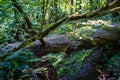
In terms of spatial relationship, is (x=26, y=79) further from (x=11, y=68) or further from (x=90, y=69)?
(x=90, y=69)

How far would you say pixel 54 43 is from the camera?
5809 millimetres

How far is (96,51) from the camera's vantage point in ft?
24.8

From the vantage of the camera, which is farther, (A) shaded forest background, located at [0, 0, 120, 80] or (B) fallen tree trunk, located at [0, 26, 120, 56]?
(B) fallen tree trunk, located at [0, 26, 120, 56]

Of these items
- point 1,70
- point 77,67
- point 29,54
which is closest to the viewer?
point 1,70

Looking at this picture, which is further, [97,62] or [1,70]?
[97,62]

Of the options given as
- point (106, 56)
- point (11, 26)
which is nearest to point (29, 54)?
point (11, 26)

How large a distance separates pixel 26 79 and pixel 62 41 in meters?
1.44

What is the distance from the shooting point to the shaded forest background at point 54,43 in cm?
472

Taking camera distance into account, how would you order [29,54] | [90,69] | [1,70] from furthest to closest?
[90,69]
[29,54]
[1,70]

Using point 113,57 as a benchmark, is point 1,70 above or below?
above

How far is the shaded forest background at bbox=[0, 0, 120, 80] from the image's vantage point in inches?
186

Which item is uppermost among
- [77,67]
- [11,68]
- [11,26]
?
[11,26]

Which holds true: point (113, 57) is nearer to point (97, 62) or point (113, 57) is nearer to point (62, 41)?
point (97, 62)

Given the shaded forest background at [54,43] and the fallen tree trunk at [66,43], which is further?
the fallen tree trunk at [66,43]
